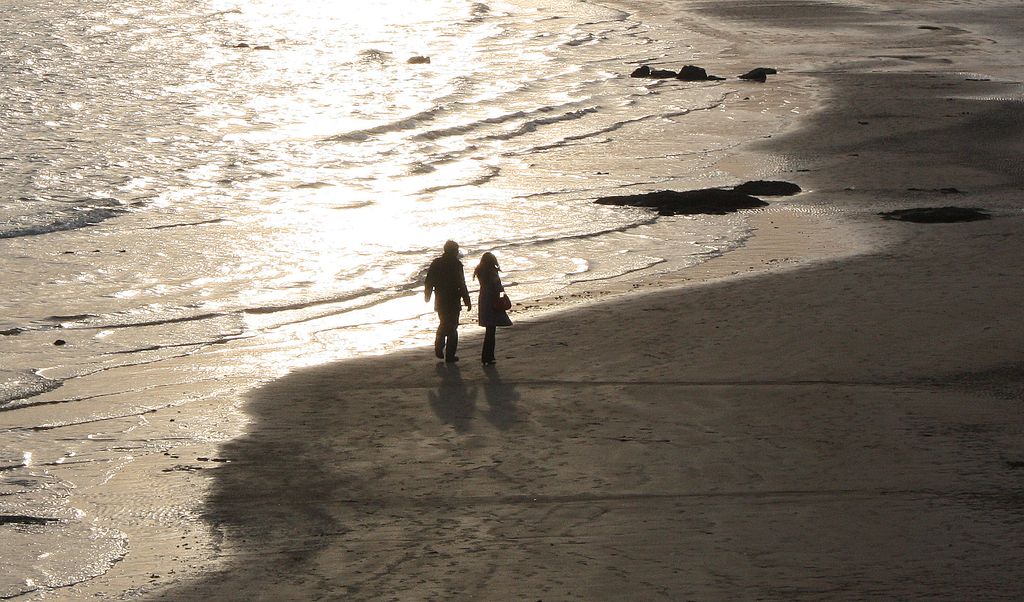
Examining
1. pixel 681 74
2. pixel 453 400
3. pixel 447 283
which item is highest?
pixel 447 283

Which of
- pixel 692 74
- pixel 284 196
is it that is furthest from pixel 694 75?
pixel 284 196

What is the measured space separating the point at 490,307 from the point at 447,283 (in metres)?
0.64

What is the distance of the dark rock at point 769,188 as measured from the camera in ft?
73.9

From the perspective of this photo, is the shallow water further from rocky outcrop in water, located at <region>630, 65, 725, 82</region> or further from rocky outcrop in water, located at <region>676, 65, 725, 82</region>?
rocky outcrop in water, located at <region>676, 65, 725, 82</region>

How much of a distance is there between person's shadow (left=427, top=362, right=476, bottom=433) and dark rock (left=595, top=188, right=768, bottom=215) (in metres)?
9.34

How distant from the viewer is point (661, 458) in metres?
10.3

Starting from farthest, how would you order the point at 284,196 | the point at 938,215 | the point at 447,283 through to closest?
the point at 284,196, the point at 938,215, the point at 447,283

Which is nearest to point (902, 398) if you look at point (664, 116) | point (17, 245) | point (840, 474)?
point (840, 474)

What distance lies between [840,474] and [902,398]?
207 centimetres

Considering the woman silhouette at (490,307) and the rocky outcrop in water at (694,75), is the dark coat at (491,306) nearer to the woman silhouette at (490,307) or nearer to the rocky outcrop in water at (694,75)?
the woman silhouette at (490,307)

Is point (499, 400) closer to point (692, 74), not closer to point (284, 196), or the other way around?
point (284, 196)

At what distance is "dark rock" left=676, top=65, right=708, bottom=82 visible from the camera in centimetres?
4166

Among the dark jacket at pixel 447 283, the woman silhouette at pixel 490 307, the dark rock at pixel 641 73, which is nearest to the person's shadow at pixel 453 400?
the woman silhouette at pixel 490 307

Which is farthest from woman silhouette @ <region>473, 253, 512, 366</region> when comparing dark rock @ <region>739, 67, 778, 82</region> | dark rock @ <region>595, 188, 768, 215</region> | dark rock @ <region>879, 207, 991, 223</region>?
dark rock @ <region>739, 67, 778, 82</region>
